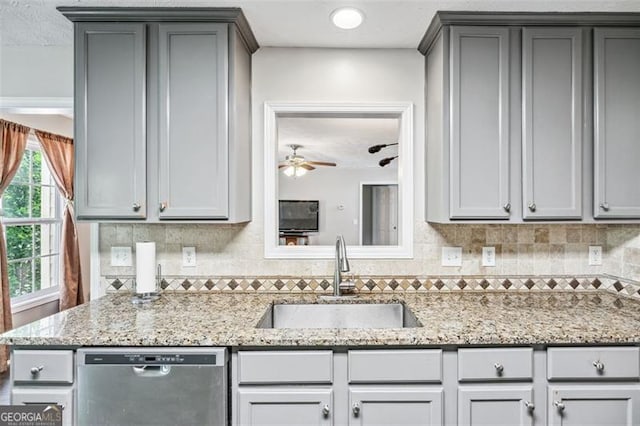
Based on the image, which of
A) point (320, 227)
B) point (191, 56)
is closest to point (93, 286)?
point (191, 56)

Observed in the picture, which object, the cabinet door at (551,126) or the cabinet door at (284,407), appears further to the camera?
the cabinet door at (551,126)

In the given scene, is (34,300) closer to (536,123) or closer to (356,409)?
(356,409)

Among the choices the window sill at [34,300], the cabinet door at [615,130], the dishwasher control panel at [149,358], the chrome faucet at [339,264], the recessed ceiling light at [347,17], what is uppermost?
the recessed ceiling light at [347,17]

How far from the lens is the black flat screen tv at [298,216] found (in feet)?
26.6

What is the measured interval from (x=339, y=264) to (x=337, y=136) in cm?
329

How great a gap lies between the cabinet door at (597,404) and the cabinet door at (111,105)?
2014 millimetres

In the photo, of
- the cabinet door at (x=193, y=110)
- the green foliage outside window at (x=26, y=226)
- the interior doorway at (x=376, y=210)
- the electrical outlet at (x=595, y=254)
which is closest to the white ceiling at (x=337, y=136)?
the interior doorway at (x=376, y=210)

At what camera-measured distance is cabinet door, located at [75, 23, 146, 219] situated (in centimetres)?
186

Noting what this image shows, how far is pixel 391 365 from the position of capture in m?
1.52

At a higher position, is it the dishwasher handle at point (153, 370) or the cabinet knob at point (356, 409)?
the dishwasher handle at point (153, 370)

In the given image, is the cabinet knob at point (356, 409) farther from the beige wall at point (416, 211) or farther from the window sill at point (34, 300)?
the window sill at point (34, 300)

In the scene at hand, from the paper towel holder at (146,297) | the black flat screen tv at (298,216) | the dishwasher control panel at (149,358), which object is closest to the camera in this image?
the dishwasher control panel at (149,358)

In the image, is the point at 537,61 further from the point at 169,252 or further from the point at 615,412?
the point at 169,252

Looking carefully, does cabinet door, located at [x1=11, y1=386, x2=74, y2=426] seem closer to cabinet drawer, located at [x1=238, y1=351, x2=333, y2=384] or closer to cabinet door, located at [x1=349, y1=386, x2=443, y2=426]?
cabinet drawer, located at [x1=238, y1=351, x2=333, y2=384]
